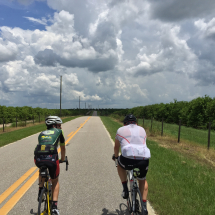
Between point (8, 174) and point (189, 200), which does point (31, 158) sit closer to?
point (8, 174)

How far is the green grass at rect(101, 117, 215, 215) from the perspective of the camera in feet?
12.9

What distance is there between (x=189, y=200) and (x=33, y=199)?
319 centimetres

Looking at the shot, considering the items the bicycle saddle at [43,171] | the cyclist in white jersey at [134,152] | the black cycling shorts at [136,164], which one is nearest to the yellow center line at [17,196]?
the bicycle saddle at [43,171]

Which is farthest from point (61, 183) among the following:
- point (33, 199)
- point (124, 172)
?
point (124, 172)

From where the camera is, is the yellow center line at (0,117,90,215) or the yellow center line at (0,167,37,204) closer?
the yellow center line at (0,117,90,215)

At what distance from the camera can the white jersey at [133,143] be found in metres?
3.21

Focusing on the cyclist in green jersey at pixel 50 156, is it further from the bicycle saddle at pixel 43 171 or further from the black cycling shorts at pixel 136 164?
the black cycling shorts at pixel 136 164

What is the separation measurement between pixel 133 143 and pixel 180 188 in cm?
255

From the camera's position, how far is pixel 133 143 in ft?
10.8

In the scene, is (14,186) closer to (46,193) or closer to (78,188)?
(78,188)

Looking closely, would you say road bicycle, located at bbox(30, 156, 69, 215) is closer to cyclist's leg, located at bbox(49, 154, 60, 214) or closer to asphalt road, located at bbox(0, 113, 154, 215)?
cyclist's leg, located at bbox(49, 154, 60, 214)

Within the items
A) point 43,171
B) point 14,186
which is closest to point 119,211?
point 43,171

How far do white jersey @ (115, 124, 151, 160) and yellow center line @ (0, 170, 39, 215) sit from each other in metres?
2.44

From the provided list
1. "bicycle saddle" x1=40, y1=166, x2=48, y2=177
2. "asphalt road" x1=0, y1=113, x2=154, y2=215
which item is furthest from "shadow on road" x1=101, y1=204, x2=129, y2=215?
"bicycle saddle" x1=40, y1=166, x2=48, y2=177
